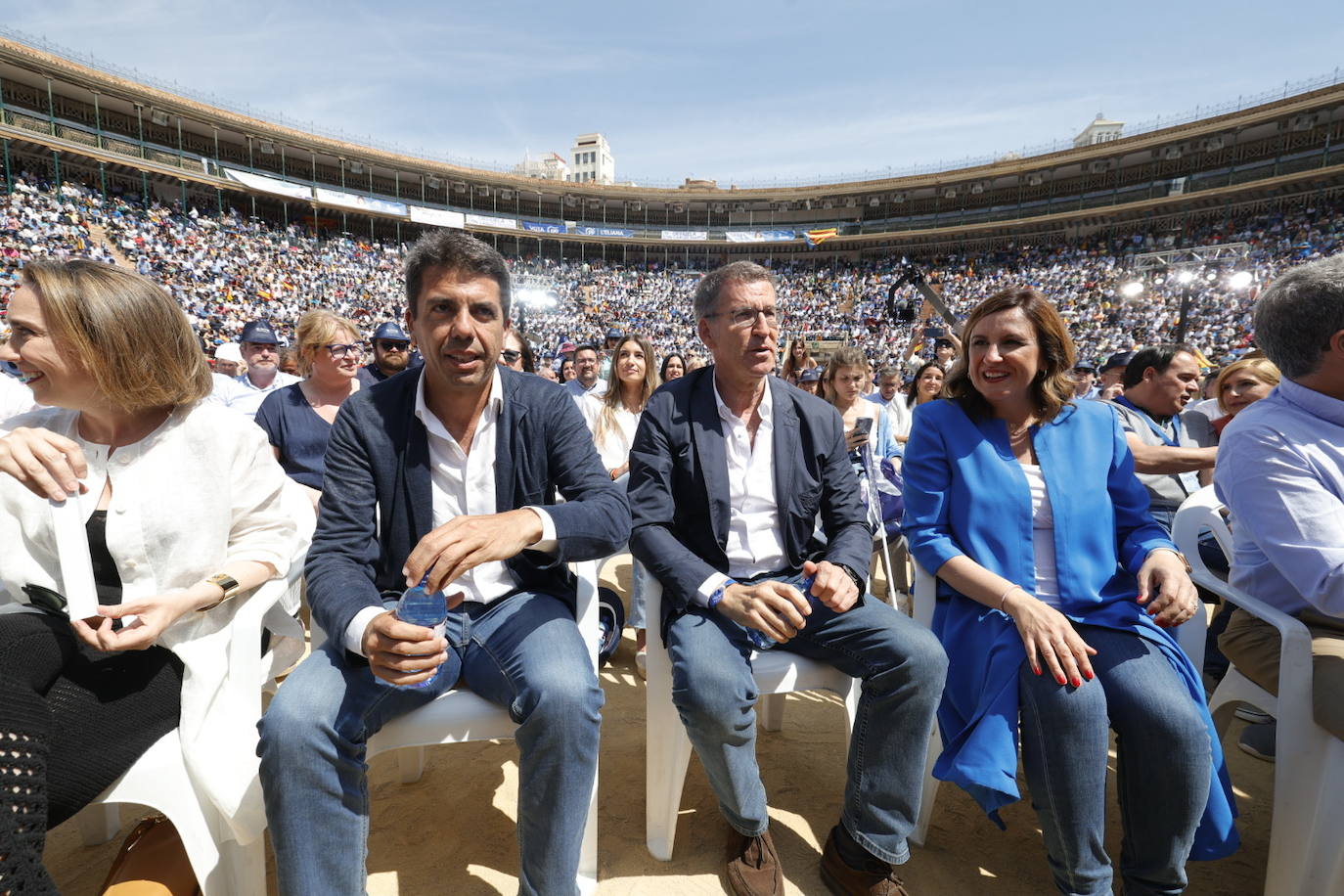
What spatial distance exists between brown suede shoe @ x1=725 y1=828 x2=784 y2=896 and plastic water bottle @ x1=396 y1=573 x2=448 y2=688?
3.74ft

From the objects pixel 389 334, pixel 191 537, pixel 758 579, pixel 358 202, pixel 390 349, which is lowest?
pixel 758 579

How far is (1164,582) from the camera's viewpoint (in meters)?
1.88

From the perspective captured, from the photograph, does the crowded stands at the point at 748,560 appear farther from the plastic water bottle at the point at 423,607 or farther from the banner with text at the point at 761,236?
the banner with text at the point at 761,236

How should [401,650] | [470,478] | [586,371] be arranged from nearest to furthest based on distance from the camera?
[401,650], [470,478], [586,371]

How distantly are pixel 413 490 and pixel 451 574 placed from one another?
1.57ft

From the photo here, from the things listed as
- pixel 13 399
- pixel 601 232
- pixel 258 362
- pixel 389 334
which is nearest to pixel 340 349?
pixel 389 334

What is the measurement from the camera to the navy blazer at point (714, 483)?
7.09 feet

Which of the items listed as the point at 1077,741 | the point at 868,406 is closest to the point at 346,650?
the point at 1077,741

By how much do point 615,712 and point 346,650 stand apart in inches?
67.2

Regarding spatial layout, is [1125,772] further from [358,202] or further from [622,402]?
[358,202]

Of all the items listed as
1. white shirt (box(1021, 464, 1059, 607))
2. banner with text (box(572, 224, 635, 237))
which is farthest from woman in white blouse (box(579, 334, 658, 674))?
banner with text (box(572, 224, 635, 237))

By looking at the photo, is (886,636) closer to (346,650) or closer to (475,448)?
(475,448)

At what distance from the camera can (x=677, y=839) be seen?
2.17 meters

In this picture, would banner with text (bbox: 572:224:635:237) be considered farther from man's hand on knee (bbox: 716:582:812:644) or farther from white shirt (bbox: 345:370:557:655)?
man's hand on knee (bbox: 716:582:812:644)
